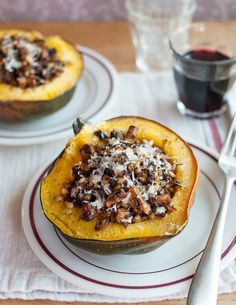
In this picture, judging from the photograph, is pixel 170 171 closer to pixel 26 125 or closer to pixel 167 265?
pixel 167 265

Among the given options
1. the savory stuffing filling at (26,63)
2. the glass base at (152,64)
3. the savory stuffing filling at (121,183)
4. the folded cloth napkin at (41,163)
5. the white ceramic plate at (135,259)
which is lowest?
the glass base at (152,64)

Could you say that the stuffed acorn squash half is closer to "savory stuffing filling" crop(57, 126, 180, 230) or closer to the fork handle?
"savory stuffing filling" crop(57, 126, 180, 230)

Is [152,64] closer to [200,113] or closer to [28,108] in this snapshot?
[200,113]

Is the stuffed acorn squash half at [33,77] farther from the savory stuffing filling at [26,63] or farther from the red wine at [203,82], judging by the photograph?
the red wine at [203,82]

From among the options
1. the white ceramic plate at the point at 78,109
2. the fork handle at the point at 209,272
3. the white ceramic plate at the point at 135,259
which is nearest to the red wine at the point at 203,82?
the white ceramic plate at the point at 78,109

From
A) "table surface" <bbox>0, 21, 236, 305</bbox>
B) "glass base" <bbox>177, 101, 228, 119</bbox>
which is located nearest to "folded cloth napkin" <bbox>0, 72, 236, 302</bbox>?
"glass base" <bbox>177, 101, 228, 119</bbox>

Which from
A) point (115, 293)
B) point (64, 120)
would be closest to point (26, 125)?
point (64, 120)

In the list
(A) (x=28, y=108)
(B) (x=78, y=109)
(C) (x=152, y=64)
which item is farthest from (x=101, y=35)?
(A) (x=28, y=108)
